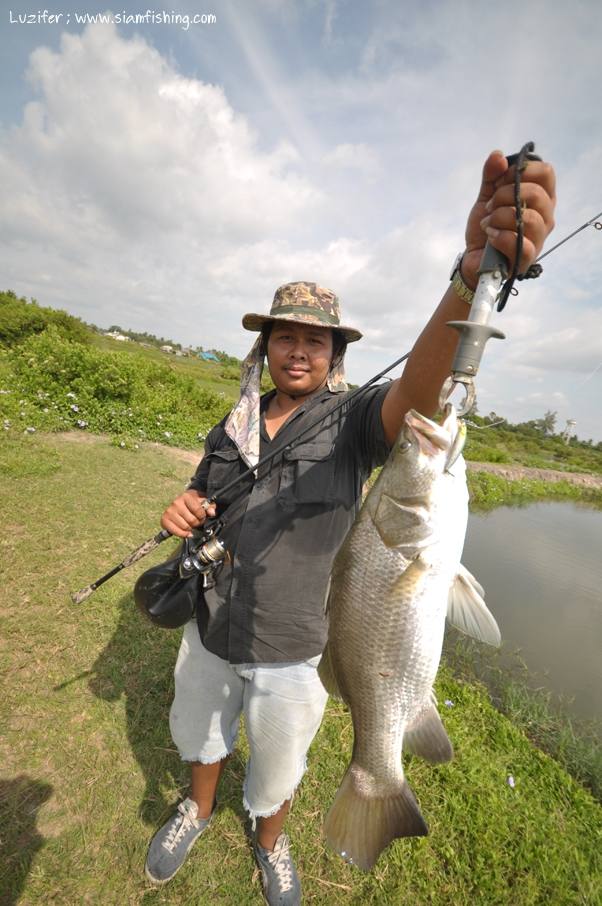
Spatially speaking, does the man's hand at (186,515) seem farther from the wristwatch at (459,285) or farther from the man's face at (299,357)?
the wristwatch at (459,285)

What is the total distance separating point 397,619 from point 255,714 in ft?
3.55

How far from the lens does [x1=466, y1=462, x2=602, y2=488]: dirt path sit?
1026 inches

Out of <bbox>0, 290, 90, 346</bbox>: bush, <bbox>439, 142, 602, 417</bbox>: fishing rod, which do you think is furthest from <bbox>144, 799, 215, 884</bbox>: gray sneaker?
<bbox>0, 290, 90, 346</bbox>: bush

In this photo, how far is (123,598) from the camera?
199 inches

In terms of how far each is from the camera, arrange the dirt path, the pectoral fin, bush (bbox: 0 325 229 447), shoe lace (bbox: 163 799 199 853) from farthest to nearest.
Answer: the dirt path
bush (bbox: 0 325 229 447)
shoe lace (bbox: 163 799 199 853)
the pectoral fin

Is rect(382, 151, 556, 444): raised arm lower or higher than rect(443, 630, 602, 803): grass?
higher

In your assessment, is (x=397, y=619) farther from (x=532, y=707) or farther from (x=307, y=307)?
(x=532, y=707)

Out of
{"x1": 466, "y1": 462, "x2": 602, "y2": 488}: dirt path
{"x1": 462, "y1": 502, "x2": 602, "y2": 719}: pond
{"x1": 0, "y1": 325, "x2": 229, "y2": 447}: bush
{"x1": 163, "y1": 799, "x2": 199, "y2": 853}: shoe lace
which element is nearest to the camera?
{"x1": 163, "y1": 799, "x2": 199, "y2": 853}: shoe lace

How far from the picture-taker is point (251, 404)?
102 inches

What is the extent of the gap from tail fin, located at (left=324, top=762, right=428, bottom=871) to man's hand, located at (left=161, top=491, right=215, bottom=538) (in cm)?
142

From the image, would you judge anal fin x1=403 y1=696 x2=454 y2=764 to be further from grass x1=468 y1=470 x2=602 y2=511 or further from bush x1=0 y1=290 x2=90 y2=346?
bush x1=0 y1=290 x2=90 y2=346

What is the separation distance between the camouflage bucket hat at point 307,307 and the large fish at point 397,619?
115 centimetres

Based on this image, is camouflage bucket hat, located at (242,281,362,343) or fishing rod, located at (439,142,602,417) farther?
camouflage bucket hat, located at (242,281,362,343)

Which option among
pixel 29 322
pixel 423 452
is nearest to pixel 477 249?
pixel 423 452
